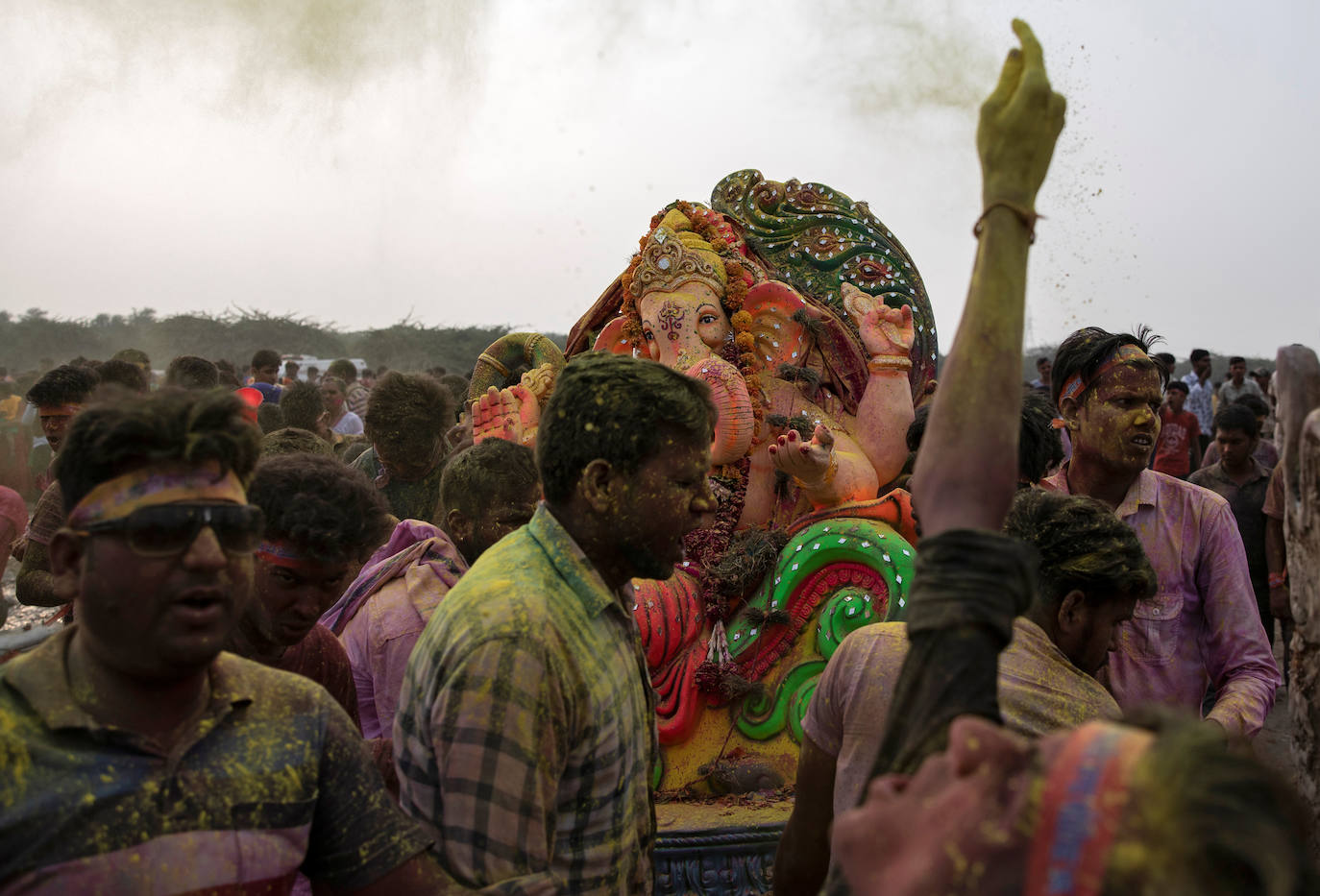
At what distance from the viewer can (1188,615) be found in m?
3.10

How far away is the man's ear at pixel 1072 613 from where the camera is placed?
220 cm

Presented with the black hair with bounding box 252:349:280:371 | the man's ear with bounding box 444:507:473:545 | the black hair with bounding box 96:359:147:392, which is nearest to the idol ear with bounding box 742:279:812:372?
the man's ear with bounding box 444:507:473:545

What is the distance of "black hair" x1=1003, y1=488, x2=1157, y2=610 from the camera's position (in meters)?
2.20

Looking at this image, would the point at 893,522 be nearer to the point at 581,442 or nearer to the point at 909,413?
the point at 909,413

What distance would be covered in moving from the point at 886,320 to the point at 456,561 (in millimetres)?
2516

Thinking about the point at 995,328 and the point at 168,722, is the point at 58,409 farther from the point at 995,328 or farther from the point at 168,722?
the point at 995,328

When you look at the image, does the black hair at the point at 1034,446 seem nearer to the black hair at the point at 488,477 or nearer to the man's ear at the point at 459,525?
the black hair at the point at 488,477

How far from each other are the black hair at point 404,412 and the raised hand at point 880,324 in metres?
1.97

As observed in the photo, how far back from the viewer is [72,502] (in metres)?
1.57

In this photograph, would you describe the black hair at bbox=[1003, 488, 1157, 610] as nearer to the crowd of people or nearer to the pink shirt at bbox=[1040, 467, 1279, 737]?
the crowd of people

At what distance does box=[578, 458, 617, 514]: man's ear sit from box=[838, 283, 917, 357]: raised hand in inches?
119

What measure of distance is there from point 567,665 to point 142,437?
772 mm

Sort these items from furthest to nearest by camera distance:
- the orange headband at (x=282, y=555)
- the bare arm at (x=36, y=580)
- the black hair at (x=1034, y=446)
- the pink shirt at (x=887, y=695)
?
the bare arm at (x=36, y=580) < the black hair at (x=1034, y=446) < the orange headband at (x=282, y=555) < the pink shirt at (x=887, y=695)

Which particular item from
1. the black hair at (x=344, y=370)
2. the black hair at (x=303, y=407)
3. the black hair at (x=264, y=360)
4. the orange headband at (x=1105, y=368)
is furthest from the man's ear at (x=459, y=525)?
the black hair at (x=344, y=370)
